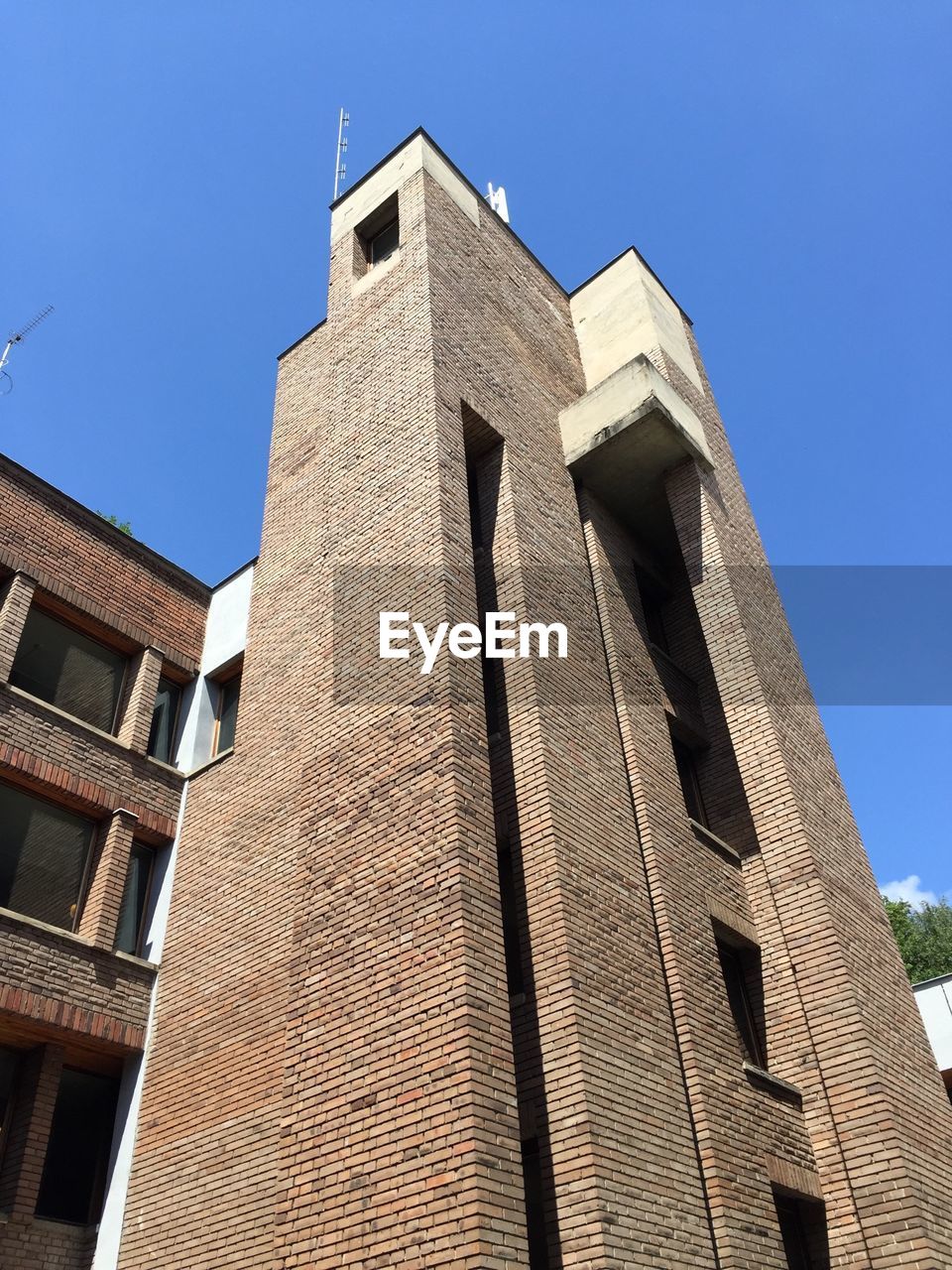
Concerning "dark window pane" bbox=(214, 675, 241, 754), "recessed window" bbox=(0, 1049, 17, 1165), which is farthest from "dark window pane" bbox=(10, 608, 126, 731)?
"recessed window" bbox=(0, 1049, 17, 1165)

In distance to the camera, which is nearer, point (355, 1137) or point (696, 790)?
point (355, 1137)

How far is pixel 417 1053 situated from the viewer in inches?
290

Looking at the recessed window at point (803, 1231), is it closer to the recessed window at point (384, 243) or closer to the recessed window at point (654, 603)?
the recessed window at point (654, 603)

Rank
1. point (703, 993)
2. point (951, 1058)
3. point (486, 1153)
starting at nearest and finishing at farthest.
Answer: point (486, 1153), point (703, 993), point (951, 1058)

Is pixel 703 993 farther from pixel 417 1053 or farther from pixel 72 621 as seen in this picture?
pixel 72 621

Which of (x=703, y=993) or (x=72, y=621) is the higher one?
(x=72, y=621)

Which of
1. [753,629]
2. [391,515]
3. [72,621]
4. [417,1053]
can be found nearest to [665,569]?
[753,629]

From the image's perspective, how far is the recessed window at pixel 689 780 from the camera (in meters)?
13.7

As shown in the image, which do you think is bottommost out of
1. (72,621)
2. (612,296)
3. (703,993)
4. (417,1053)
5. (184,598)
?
(417,1053)

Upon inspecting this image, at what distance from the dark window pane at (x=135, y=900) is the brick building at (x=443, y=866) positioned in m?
0.05

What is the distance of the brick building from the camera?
7684mm

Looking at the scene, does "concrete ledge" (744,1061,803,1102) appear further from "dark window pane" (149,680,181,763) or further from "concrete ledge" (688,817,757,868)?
"dark window pane" (149,680,181,763)

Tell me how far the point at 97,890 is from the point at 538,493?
24.6ft

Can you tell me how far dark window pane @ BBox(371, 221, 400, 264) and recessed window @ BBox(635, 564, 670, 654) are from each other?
6668 mm
